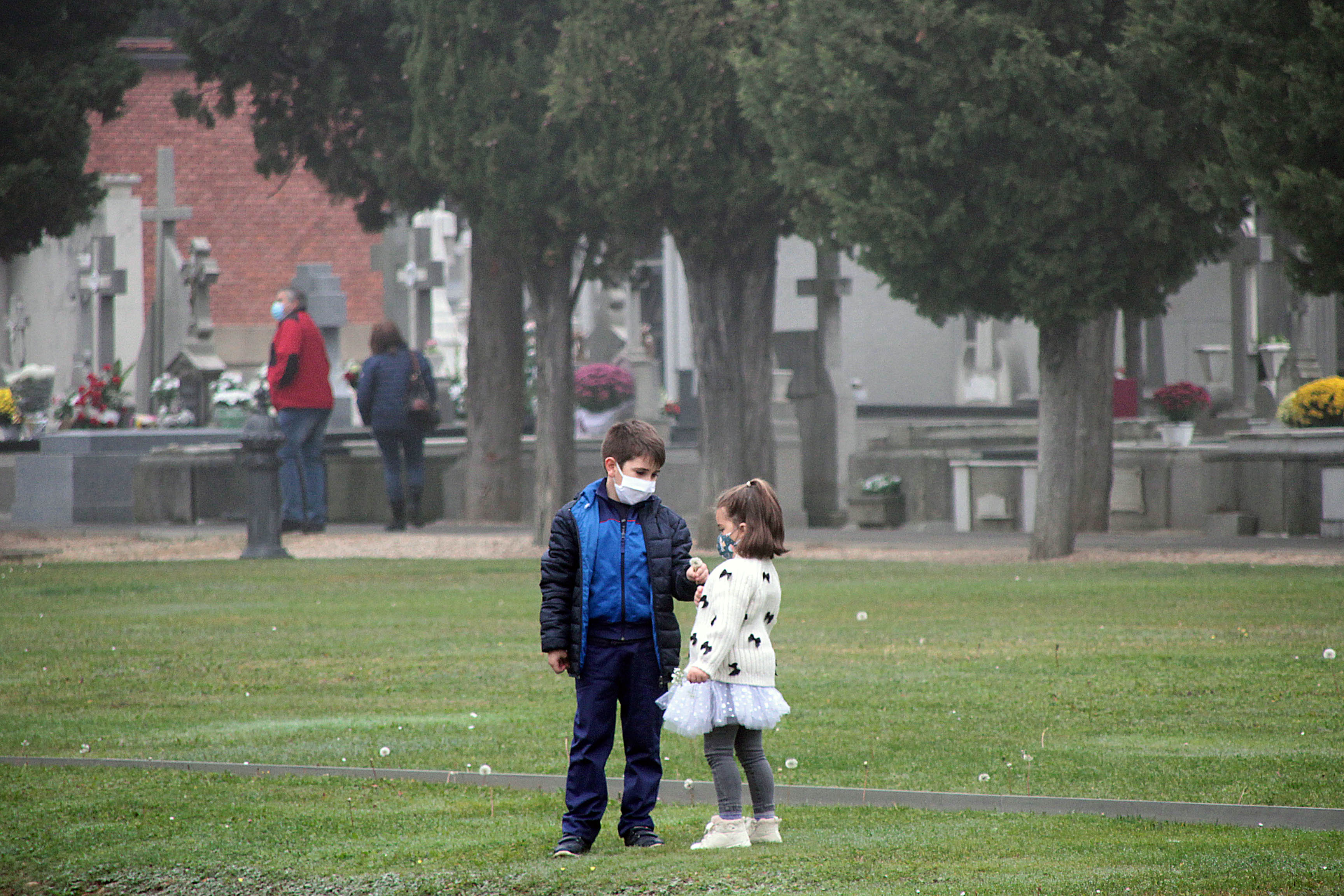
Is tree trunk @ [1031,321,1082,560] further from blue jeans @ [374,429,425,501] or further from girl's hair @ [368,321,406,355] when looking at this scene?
girl's hair @ [368,321,406,355]

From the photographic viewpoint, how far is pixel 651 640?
625 centimetres

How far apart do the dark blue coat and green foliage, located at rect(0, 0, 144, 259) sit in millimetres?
3404

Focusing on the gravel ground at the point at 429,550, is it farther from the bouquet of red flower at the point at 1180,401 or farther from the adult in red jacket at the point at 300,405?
the bouquet of red flower at the point at 1180,401

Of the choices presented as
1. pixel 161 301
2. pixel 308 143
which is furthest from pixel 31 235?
pixel 161 301

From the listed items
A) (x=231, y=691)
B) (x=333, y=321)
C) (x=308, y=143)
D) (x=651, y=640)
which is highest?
(x=308, y=143)

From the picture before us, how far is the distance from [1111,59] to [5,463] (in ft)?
56.0

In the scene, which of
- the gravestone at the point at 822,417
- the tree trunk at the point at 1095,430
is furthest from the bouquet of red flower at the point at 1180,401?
the gravestone at the point at 822,417

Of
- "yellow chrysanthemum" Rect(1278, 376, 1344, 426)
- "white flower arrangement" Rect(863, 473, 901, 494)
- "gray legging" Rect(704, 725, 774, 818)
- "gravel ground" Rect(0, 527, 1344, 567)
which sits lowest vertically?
"gravel ground" Rect(0, 527, 1344, 567)

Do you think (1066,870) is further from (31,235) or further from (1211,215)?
(31,235)

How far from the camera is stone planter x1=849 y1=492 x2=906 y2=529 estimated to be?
22.9 m

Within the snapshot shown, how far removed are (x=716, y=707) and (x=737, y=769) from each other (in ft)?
0.81

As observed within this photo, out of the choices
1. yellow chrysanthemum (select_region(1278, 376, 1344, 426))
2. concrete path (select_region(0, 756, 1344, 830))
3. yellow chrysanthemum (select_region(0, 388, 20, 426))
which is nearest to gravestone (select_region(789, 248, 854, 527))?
yellow chrysanthemum (select_region(1278, 376, 1344, 426))

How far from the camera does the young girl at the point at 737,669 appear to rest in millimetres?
6219

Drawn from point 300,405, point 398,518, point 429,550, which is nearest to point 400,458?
point 398,518
